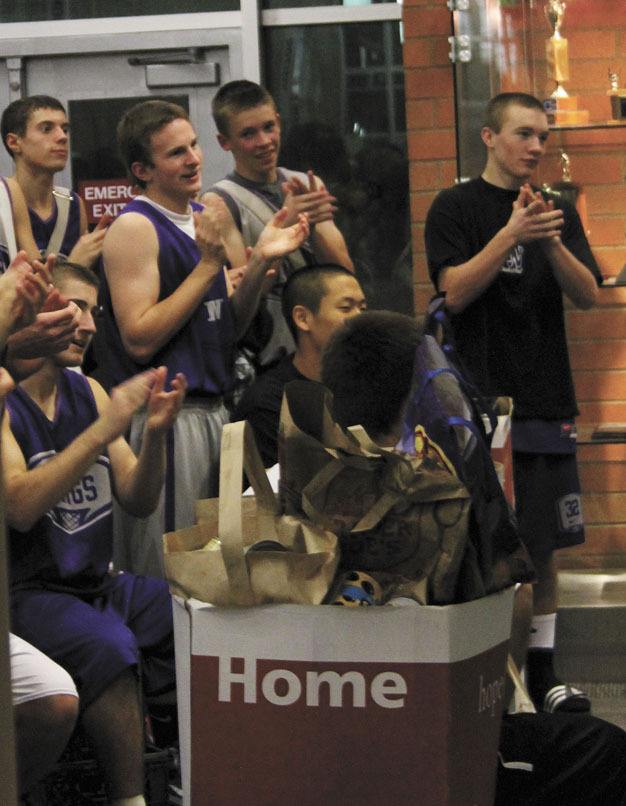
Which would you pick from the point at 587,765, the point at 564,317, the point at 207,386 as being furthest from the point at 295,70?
the point at 587,765

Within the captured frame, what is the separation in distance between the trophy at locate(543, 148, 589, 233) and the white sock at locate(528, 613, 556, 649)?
1.32 meters

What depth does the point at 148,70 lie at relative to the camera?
598 centimetres

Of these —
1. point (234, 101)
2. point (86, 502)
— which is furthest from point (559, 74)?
point (86, 502)

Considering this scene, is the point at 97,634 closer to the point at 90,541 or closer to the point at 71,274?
the point at 90,541

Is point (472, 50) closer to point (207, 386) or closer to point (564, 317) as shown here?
point (564, 317)

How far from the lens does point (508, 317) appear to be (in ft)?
14.8

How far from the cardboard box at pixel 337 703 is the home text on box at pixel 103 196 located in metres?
4.03

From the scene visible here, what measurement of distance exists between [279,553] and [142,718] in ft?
3.91

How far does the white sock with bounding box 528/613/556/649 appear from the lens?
14.6ft

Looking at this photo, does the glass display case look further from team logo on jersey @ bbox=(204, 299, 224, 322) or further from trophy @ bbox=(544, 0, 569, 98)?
team logo on jersey @ bbox=(204, 299, 224, 322)

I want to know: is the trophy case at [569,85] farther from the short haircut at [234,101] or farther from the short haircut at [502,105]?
the short haircut at [234,101]

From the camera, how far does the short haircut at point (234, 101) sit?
4.42m

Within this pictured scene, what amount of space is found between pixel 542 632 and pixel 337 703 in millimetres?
2421

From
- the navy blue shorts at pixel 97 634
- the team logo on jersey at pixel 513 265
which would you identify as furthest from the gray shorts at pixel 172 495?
the team logo on jersey at pixel 513 265
